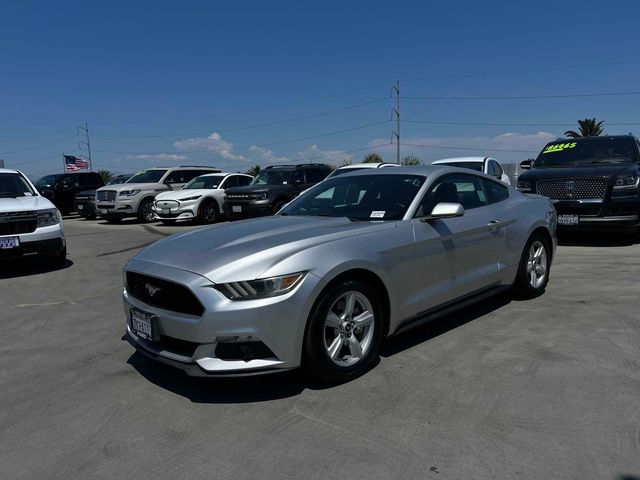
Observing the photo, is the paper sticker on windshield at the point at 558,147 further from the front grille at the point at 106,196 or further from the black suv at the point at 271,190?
the front grille at the point at 106,196

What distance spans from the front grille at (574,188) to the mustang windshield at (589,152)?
1058 millimetres

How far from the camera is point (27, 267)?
907cm

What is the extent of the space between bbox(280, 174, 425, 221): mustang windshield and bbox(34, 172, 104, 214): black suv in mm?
19098

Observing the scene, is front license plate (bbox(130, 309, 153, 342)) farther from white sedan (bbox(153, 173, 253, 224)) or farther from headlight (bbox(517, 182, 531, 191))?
white sedan (bbox(153, 173, 253, 224))

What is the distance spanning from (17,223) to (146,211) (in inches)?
410

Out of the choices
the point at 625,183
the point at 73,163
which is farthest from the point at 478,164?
the point at 73,163

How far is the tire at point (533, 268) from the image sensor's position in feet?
18.4

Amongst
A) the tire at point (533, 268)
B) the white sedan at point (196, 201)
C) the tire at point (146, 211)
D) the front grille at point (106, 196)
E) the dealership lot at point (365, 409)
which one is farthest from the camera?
the tire at point (146, 211)

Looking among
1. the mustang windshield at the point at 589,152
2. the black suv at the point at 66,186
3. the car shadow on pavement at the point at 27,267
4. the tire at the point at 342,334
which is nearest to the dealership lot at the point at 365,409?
the tire at the point at 342,334

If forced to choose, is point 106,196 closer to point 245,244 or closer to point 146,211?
point 146,211

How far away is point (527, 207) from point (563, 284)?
4.71 ft

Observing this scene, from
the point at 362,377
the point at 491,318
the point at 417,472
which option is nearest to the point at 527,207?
the point at 491,318

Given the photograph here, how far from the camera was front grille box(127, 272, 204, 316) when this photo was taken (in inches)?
131

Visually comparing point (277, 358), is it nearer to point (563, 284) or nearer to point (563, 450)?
point (563, 450)
